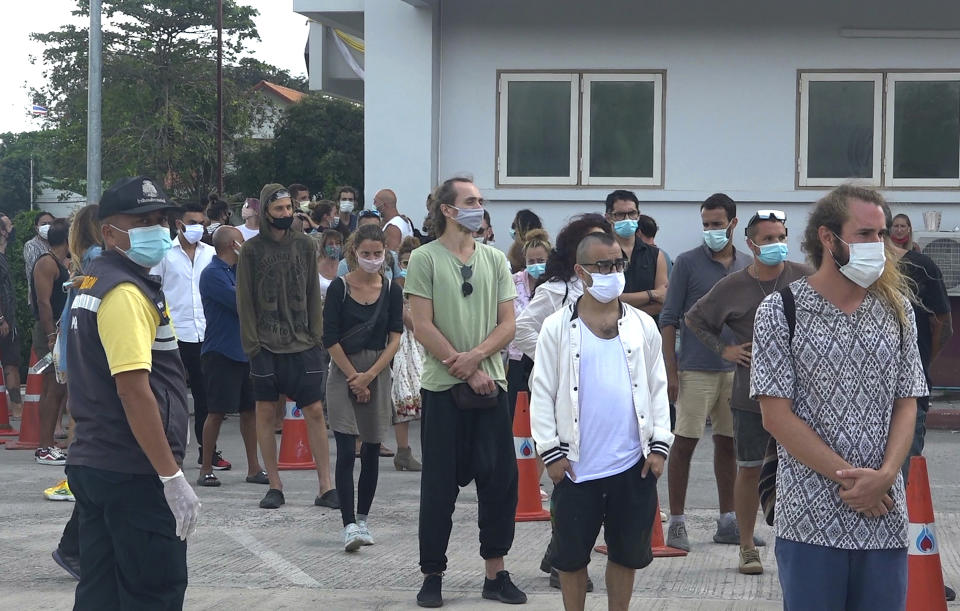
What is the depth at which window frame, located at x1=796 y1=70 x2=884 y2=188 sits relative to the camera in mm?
16188

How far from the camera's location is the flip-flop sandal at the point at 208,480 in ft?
33.4

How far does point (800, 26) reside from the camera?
16141mm

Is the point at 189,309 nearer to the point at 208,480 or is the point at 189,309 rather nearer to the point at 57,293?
the point at 208,480

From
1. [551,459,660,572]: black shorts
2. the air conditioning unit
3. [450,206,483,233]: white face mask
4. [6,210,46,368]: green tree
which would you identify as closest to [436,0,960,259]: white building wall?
the air conditioning unit

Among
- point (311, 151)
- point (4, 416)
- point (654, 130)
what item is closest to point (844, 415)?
point (4, 416)

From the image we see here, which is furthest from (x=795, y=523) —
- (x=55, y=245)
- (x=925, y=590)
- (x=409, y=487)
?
(x=55, y=245)

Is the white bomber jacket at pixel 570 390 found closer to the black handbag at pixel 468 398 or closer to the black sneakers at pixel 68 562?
the black handbag at pixel 468 398

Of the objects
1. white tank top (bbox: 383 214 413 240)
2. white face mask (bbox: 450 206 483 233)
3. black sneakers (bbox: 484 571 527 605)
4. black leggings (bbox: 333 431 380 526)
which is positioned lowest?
black sneakers (bbox: 484 571 527 605)

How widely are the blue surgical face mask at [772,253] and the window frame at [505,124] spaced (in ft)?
31.9

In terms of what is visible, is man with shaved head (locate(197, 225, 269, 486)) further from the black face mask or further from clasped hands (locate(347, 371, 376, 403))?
clasped hands (locate(347, 371, 376, 403))

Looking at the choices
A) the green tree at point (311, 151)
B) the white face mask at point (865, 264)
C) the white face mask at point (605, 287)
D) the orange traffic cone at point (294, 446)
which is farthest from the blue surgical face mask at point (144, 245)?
the green tree at point (311, 151)

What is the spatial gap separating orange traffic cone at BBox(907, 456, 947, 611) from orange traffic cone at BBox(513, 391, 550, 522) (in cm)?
325

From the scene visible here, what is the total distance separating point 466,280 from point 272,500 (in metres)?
3.24

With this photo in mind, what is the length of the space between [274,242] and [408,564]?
109 inches
